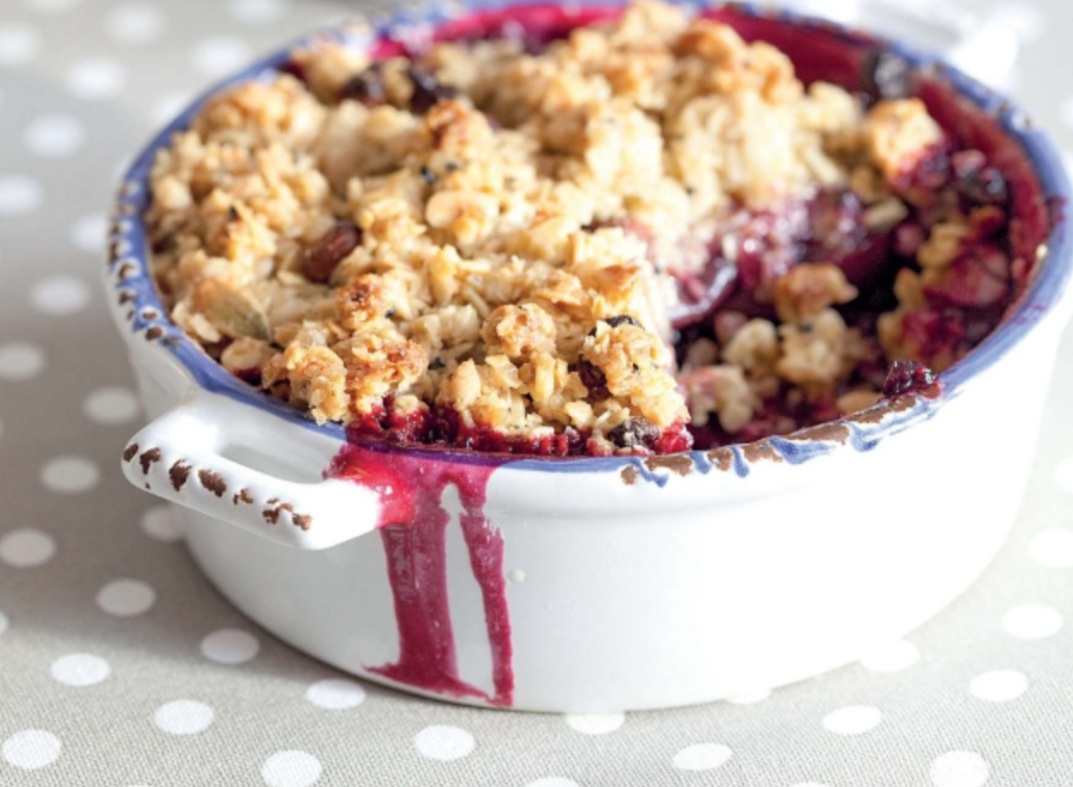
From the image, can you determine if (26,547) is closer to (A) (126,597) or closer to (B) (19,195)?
(A) (126,597)

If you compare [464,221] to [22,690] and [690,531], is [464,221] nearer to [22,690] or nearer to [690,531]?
[690,531]

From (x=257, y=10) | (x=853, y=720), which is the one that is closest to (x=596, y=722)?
(x=853, y=720)

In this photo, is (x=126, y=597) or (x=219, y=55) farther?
(x=219, y=55)

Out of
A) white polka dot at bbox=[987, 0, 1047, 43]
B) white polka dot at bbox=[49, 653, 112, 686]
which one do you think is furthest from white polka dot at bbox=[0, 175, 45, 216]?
white polka dot at bbox=[987, 0, 1047, 43]

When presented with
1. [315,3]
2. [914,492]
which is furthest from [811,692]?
[315,3]

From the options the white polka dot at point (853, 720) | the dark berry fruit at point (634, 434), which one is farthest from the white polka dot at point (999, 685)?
the dark berry fruit at point (634, 434)
